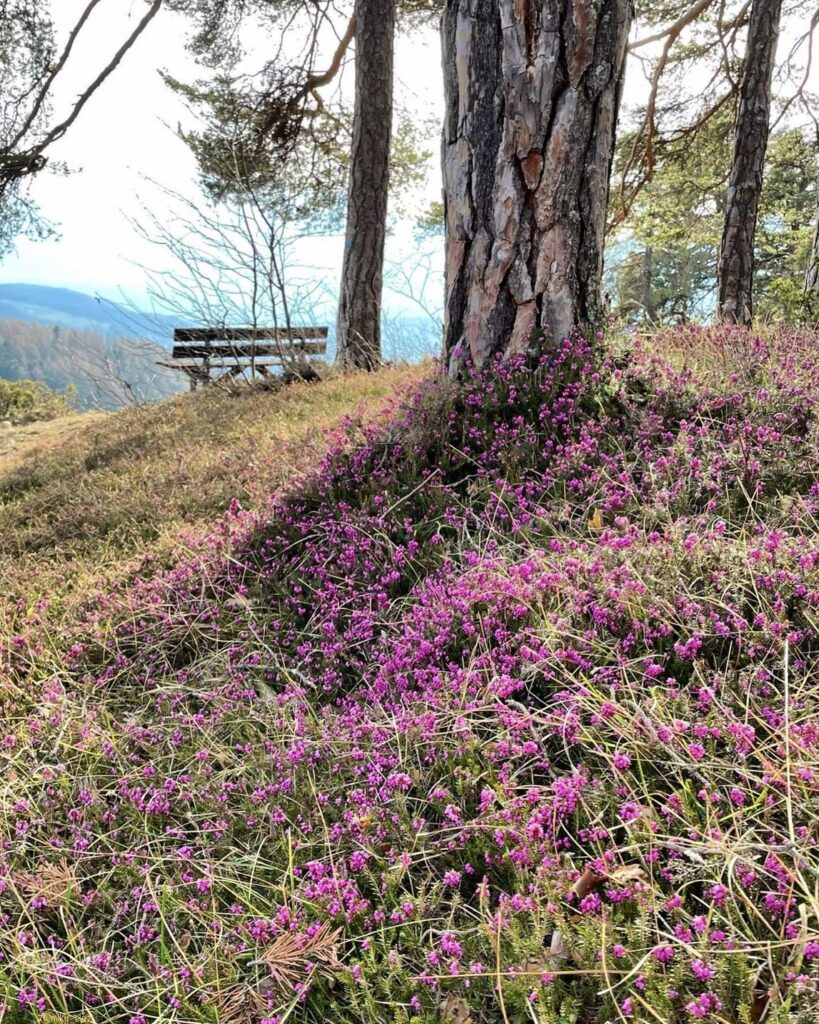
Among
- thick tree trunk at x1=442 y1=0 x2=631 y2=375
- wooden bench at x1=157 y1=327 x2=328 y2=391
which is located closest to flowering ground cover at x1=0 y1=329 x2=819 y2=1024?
thick tree trunk at x1=442 y1=0 x2=631 y2=375

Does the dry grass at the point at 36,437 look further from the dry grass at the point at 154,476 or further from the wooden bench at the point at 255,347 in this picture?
the wooden bench at the point at 255,347

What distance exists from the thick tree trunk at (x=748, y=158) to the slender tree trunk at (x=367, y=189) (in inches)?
169

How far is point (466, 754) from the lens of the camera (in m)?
1.97

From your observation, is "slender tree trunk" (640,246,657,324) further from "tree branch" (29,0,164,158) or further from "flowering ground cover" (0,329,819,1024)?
"flowering ground cover" (0,329,819,1024)

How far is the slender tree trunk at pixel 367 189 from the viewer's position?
9.04 m

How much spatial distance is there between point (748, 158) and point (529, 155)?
6.21m

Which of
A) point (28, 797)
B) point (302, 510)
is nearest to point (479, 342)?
point (302, 510)

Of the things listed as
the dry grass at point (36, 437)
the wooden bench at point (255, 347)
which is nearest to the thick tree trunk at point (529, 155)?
the wooden bench at point (255, 347)

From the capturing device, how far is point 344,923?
1.67 meters

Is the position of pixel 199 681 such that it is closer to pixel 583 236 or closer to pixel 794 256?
pixel 583 236

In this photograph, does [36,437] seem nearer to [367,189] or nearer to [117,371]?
[117,371]

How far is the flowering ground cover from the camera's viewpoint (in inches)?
58.3

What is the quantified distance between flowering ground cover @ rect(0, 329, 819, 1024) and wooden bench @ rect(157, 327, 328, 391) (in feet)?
18.0

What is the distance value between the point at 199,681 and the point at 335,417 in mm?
3086
